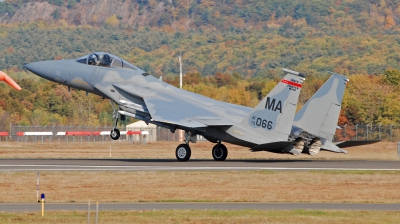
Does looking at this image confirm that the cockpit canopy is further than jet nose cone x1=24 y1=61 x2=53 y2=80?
No

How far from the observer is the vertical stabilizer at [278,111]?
3131cm

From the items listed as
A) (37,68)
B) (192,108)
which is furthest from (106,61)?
(192,108)

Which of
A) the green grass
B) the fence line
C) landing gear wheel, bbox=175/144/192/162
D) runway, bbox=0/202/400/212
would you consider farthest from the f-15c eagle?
the fence line

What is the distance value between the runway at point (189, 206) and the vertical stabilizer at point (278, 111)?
1084 centimetres

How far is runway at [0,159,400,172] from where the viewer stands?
30.2 meters

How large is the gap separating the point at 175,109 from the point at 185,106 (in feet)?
1.88

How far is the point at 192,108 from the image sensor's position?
34250 millimetres

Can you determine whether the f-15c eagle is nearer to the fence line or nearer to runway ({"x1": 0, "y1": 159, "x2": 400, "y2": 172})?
runway ({"x1": 0, "y1": 159, "x2": 400, "y2": 172})

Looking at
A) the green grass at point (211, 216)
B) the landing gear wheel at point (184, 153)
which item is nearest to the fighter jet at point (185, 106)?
the landing gear wheel at point (184, 153)

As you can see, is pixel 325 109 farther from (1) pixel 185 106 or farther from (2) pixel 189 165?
(2) pixel 189 165

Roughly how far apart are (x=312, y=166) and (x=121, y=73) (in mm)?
9654

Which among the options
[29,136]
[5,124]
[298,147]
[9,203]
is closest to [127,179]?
[9,203]

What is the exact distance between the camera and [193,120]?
3334 centimetres

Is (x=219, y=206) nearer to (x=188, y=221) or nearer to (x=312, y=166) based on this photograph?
(x=188, y=221)
